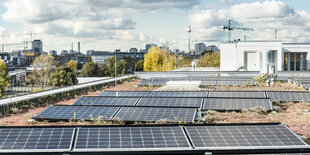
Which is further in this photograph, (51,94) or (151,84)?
(151,84)

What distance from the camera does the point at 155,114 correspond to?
609 inches

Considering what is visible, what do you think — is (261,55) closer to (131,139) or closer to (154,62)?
(154,62)

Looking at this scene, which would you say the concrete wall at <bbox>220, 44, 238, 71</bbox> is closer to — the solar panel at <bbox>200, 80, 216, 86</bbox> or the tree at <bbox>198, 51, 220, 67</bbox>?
the solar panel at <bbox>200, 80, 216, 86</bbox>

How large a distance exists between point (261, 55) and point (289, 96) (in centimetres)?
3157

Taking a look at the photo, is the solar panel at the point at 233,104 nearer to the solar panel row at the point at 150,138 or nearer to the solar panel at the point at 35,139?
the solar panel row at the point at 150,138

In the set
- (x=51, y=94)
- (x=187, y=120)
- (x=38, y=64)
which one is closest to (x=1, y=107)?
(x=51, y=94)

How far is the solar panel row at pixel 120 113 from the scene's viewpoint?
49.3 ft

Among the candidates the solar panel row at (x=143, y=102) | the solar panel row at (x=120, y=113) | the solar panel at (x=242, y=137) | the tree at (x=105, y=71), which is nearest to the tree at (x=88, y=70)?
the tree at (x=105, y=71)

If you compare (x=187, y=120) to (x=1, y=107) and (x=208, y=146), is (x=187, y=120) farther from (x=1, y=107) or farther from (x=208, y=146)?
(x=1, y=107)

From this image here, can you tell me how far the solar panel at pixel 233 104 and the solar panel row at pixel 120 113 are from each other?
2875 mm

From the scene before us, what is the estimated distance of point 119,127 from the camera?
10984 mm

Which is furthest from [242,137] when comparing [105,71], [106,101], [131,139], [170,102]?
[105,71]

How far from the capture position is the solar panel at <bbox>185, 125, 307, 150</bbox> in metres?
9.38

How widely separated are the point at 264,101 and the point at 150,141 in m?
11.1
